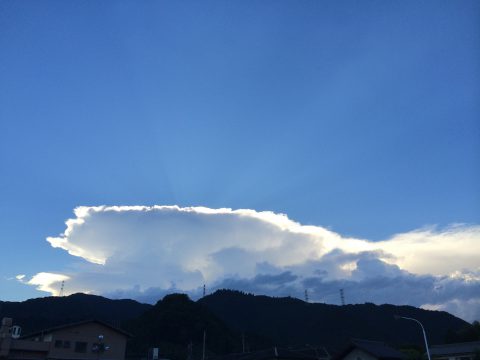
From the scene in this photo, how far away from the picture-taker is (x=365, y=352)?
48.1 m

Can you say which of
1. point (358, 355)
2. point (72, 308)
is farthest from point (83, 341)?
point (72, 308)

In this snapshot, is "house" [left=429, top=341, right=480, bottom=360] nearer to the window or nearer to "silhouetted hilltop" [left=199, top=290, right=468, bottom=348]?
the window

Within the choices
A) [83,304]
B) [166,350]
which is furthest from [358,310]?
[83,304]

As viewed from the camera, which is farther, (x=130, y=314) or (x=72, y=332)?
(x=130, y=314)

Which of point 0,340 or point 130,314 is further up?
point 130,314

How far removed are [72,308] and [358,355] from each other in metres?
129

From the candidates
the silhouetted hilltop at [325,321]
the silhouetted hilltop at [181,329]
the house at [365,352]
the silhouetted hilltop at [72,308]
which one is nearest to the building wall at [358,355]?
the house at [365,352]

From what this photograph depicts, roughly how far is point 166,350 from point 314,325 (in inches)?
2119

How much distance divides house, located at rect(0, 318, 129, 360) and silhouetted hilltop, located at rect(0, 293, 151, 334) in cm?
6230

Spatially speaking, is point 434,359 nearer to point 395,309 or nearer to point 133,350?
point 133,350

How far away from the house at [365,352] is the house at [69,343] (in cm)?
3139

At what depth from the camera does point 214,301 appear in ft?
586

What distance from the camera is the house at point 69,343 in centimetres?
5247

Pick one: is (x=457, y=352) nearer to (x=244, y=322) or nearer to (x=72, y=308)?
(x=244, y=322)
